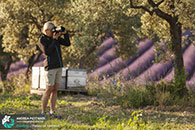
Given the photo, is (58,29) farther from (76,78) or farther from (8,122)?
(76,78)

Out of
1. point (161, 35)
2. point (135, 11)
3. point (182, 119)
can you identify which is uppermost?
point (135, 11)

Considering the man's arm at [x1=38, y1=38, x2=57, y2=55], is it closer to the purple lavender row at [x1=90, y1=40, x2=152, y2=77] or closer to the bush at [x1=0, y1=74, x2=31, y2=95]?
the purple lavender row at [x1=90, y1=40, x2=152, y2=77]

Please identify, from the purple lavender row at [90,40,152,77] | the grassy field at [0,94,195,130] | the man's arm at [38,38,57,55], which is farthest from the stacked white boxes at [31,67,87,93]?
the man's arm at [38,38,57,55]

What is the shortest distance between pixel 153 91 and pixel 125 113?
6.79 ft

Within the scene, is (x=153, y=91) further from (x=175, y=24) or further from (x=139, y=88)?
(x=175, y=24)

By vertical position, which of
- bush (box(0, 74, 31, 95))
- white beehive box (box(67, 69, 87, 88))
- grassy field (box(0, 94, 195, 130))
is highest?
white beehive box (box(67, 69, 87, 88))

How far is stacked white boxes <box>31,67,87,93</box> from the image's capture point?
44.6 ft

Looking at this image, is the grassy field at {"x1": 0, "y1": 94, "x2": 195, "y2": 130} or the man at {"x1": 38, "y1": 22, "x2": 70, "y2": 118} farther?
the man at {"x1": 38, "y1": 22, "x2": 70, "y2": 118}

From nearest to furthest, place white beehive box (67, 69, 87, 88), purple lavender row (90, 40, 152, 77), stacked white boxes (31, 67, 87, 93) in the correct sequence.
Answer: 1. purple lavender row (90, 40, 152, 77)
2. stacked white boxes (31, 67, 87, 93)
3. white beehive box (67, 69, 87, 88)

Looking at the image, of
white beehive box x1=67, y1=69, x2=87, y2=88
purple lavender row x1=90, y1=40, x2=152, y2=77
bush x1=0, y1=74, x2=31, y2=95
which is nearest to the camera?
purple lavender row x1=90, y1=40, x2=152, y2=77

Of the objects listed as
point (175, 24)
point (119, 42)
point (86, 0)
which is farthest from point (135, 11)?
point (119, 42)

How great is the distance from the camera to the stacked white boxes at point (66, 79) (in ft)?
44.6

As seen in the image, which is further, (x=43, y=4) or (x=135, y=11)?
(x=43, y=4)

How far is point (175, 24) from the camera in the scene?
33.1 feet
